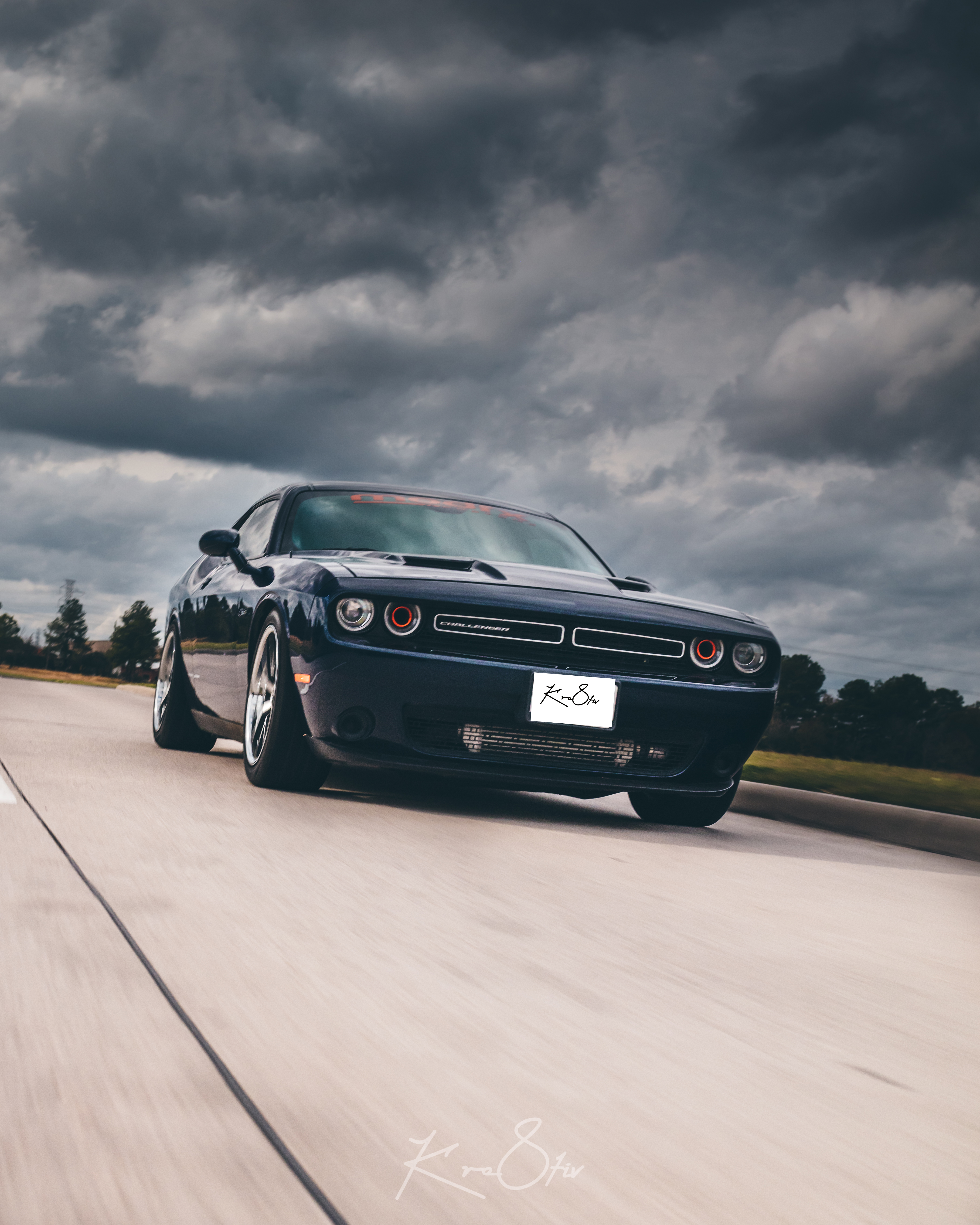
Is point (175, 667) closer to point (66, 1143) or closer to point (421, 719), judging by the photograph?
point (421, 719)

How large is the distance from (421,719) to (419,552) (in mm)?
1311

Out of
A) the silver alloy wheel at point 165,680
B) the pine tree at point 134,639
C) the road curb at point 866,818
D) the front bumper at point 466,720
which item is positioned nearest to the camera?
the front bumper at point 466,720

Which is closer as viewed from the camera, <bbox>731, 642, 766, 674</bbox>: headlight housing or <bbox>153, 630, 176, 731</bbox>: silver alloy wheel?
<bbox>731, 642, 766, 674</bbox>: headlight housing

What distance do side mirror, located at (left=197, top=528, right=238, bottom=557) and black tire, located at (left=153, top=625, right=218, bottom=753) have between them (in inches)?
64.5

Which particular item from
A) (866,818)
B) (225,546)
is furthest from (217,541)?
(866,818)

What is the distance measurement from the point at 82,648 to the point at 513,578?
468 feet

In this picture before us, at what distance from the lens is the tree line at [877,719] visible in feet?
215

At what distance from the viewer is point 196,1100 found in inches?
73.9

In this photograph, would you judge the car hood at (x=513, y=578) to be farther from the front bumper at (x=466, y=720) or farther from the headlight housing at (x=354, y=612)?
the front bumper at (x=466, y=720)

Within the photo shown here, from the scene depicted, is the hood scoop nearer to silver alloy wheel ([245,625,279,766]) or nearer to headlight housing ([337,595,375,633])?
headlight housing ([337,595,375,633])

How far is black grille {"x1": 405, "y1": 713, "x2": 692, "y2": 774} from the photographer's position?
204 inches
